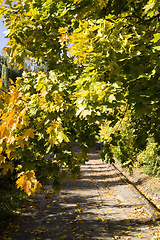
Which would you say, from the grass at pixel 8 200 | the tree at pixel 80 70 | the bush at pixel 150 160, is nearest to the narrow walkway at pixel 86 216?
the grass at pixel 8 200

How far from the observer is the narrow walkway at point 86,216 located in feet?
18.6

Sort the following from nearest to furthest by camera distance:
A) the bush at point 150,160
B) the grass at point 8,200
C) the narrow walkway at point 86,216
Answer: the narrow walkway at point 86,216 < the grass at point 8,200 < the bush at point 150,160

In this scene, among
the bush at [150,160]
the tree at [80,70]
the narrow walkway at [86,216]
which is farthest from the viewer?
the bush at [150,160]

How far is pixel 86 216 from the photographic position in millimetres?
6879

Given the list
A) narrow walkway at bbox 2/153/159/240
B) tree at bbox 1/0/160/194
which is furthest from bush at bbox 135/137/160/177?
tree at bbox 1/0/160/194

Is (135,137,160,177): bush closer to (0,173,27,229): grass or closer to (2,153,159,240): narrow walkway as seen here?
(2,153,159,240): narrow walkway

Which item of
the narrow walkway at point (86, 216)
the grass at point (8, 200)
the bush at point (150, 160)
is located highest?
the bush at point (150, 160)

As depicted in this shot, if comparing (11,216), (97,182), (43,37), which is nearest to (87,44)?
(43,37)

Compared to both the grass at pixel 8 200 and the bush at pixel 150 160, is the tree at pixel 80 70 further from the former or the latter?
the bush at pixel 150 160

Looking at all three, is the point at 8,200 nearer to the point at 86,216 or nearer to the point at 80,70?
the point at 86,216

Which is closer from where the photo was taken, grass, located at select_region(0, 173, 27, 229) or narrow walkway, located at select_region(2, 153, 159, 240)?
narrow walkway, located at select_region(2, 153, 159, 240)

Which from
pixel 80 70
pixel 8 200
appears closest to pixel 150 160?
pixel 8 200

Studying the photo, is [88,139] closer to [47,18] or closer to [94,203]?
[47,18]

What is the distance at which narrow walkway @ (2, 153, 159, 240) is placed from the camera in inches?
223
